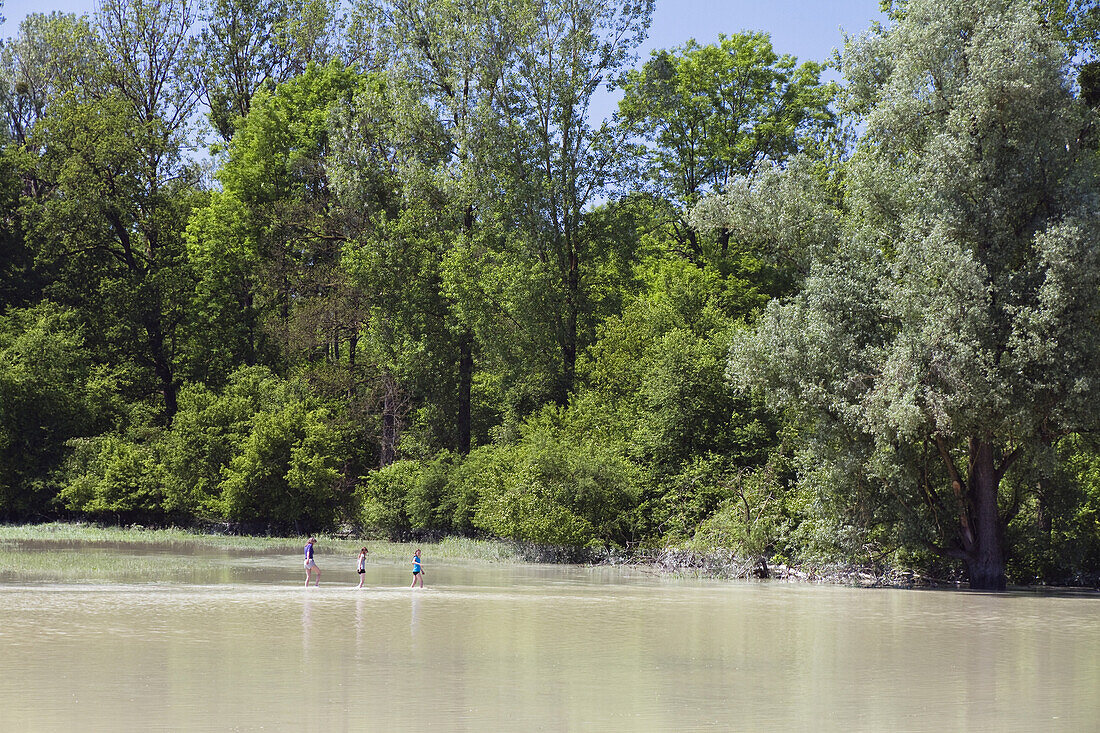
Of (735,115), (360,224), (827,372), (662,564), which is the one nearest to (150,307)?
(360,224)

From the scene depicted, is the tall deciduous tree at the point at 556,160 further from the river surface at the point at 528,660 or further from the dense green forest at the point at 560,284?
the river surface at the point at 528,660

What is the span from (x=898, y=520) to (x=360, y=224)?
33666 mm

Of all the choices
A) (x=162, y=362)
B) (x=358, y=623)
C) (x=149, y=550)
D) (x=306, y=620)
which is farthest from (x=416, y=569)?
(x=162, y=362)

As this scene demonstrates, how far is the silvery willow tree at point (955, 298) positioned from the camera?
28.8 metres

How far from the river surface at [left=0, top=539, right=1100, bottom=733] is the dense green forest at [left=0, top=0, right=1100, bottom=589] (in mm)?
6104

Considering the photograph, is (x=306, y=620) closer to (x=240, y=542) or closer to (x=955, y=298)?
(x=955, y=298)

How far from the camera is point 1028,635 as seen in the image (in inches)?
808

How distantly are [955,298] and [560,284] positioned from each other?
929 inches

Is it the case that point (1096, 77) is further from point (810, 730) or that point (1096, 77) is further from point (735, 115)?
point (810, 730)

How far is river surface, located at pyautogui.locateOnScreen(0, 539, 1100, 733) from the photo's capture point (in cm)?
1179

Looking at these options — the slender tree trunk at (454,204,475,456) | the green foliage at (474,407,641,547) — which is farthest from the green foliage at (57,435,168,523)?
the green foliage at (474,407,641,547)

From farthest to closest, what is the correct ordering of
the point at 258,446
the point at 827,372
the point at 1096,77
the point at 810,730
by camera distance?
1. the point at 258,446
2. the point at 1096,77
3. the point at 827,372
4. the point at 810,730

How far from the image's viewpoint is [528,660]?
52.7 ft

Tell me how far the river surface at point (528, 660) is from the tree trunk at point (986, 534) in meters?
3.68
